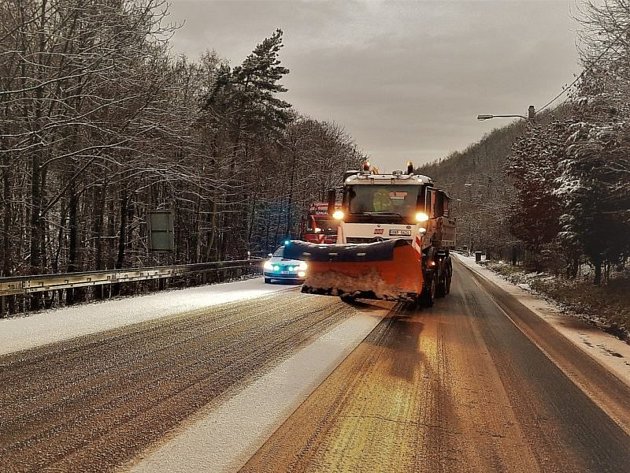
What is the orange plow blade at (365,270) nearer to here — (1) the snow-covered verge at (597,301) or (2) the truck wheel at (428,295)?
(2) the truck wheel at (428,295)

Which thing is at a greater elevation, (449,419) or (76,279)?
(76,279)

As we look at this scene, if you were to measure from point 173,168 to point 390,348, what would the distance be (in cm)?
1171

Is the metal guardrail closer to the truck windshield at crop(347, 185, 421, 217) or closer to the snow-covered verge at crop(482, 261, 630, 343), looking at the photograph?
the truck windshield at crop(347, 185, 421, 217)

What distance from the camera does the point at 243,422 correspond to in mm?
4512

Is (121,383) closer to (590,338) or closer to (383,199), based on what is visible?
(590,338)

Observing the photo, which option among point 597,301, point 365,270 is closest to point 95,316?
point 365,270

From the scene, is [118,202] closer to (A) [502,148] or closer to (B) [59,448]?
(B) [59,448]

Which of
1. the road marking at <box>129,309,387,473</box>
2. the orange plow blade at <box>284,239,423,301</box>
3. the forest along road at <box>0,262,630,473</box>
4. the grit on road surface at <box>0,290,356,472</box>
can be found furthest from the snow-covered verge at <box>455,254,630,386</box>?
the grit on road surface at <box>0,290,356,472</box>

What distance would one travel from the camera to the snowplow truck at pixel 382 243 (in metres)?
10.8

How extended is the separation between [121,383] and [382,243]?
261 inches

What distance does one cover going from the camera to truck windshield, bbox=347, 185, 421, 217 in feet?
41.9

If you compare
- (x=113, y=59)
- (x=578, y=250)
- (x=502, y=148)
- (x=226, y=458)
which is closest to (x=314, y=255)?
(x=113, y=59)

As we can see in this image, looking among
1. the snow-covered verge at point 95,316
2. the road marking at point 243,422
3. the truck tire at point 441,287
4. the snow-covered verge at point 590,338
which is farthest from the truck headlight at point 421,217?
the road marking at point 243,422

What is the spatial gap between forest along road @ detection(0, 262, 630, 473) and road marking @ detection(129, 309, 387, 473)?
0.02 metres
